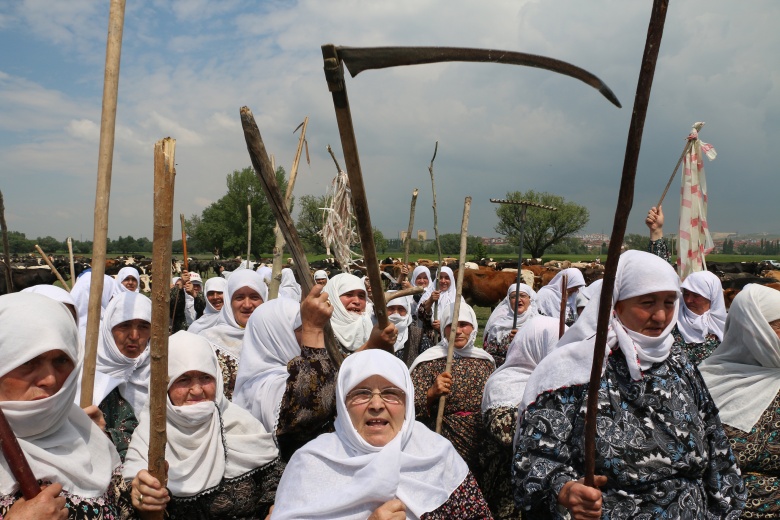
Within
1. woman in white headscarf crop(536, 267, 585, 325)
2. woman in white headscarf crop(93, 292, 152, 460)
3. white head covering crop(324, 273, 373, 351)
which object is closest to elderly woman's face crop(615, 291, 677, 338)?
woman in white headscarf crop(93, 292, 152, 460)

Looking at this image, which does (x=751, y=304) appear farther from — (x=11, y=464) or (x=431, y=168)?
(x=11, y=464)

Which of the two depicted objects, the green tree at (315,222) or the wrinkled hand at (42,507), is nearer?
the wrinkled hand at (42,507)

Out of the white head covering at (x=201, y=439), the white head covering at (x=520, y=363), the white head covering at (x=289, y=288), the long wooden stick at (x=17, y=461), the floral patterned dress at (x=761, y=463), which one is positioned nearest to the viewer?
the long wooden stick at (x=17, y=461)

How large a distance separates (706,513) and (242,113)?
2305 mm

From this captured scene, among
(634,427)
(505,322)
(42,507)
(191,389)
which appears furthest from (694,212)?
(42,507)

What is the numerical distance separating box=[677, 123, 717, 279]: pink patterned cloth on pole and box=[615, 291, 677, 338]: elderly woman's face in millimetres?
3790

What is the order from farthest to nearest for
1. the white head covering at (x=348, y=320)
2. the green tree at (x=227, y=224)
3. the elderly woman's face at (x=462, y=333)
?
the green tree at (x=227, y=224), the white head covering at (x=348, y=320), the elderly woman's face at (x=462, y=333)

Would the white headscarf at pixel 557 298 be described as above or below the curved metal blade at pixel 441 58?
below

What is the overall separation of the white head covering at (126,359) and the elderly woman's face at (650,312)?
2.41 meters

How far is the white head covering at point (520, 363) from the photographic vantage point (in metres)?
3.44

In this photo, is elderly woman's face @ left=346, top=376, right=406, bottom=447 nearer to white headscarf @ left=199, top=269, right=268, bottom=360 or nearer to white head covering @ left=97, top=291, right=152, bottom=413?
white head covering @ left=97, top=291, right=152, bottom=413

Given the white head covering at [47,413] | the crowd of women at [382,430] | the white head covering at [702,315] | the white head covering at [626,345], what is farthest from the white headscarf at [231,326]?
the white head covering at [702,315]

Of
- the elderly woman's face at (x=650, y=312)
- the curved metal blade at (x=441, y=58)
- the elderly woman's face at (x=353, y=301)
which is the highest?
the curved metal blade at (x=441, y=58)

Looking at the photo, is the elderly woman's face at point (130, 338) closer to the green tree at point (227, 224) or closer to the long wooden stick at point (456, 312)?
the long wooden stick at point (456, 312)
